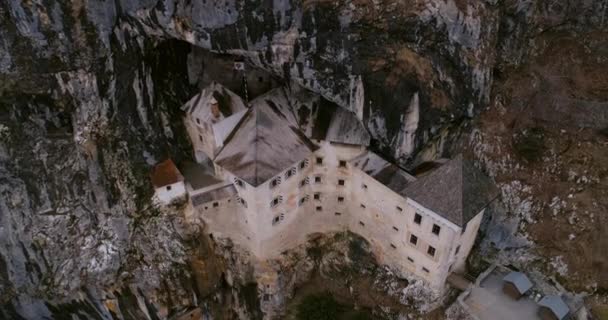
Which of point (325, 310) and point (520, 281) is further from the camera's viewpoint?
point (325, 310)

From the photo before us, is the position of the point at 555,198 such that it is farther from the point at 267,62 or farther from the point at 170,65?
the point at 170,65

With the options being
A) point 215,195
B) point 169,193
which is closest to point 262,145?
point 215,195

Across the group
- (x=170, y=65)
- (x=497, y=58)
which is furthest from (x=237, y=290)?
(x=497, y=58)

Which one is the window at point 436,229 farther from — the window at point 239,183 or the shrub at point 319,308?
the window at point 239,183

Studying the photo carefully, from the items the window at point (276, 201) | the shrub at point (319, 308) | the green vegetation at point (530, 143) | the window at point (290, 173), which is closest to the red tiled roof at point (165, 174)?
the window at point (276, 201)

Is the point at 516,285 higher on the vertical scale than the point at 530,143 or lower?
lower

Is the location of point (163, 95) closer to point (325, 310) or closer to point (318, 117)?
point (318, 117)

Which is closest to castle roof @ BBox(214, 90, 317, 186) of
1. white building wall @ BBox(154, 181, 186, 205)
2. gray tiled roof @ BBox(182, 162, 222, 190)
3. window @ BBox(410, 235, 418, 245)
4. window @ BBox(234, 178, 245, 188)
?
window @ BBox(234, 178, 245, 188)
